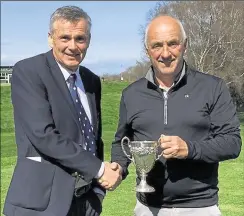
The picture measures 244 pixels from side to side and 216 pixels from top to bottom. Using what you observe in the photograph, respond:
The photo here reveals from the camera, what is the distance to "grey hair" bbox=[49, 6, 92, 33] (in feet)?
10.7

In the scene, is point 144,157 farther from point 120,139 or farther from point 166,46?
point 166,46

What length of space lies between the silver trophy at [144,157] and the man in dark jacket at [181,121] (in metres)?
0.09

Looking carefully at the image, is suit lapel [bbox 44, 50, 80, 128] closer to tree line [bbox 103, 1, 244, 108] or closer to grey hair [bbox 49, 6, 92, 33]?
grey hair [bbox 49, 6, 92, 33]

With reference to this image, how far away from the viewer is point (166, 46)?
3.23 meters

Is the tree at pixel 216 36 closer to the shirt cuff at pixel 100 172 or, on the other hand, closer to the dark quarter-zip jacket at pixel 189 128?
the dark quarter-zip jacket at pixel 189 128

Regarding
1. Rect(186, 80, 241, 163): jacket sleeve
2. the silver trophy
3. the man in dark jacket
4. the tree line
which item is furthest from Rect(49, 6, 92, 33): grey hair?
the tree line

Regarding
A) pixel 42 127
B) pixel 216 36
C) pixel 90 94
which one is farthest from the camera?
pixel 216 36

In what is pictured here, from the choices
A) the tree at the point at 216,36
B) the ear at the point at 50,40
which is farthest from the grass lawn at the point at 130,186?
the ear at the point at 50,40

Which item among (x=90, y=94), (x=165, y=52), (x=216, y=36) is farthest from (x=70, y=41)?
(x=216, y=36)

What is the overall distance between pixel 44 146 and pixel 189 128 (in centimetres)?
82

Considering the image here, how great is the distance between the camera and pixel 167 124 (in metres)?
3.30

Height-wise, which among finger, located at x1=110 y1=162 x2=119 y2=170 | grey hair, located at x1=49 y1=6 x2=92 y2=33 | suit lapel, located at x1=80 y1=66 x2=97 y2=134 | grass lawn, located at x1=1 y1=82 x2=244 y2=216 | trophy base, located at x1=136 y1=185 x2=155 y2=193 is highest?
grey hair, located at x1=49 y1=6 x2=92 y2=33

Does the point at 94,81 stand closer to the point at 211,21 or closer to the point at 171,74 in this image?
the point at 171,74

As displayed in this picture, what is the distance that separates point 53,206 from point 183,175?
76cm
